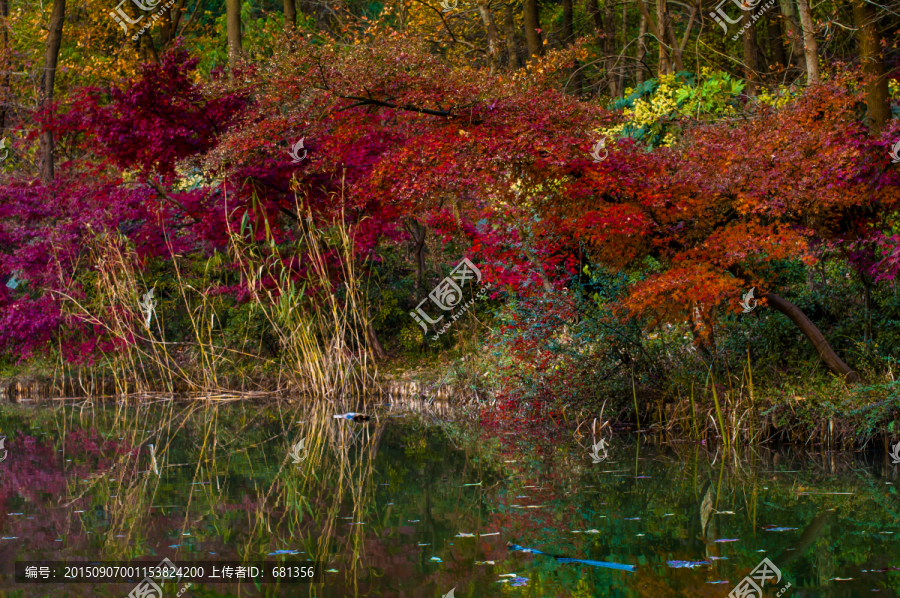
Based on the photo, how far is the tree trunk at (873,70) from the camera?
5949mm

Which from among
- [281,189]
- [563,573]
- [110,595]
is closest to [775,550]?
[563,573]

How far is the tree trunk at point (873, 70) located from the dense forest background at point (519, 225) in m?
0.02

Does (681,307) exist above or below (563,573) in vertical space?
above

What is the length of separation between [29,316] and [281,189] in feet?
11.0

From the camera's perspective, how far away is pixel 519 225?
24.0 feet

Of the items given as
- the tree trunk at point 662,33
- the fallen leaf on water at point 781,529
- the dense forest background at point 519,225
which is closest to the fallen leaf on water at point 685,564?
the fallen leaf on water at point 781,529

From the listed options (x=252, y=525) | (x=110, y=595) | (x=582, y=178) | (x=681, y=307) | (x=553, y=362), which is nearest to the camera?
(x=110, y=595)

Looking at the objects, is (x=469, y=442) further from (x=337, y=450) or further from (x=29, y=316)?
(x=29, y=316)

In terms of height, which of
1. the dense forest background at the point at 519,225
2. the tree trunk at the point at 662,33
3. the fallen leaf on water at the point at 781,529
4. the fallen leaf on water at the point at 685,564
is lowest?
the fallen leaf on water at the point at 685,564

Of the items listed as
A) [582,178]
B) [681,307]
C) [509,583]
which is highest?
[582,178]

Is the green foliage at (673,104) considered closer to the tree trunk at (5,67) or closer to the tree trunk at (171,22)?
the tree trunk at (171,22)

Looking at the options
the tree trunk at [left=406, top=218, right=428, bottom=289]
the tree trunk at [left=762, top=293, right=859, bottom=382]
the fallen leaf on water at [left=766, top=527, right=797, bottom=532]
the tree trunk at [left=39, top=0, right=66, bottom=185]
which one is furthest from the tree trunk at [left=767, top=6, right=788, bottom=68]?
the fallen leaf on water at [left=766, top=527, right=797, bottom=532]

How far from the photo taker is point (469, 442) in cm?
623

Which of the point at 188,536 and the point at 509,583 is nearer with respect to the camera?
the point at 509,583
